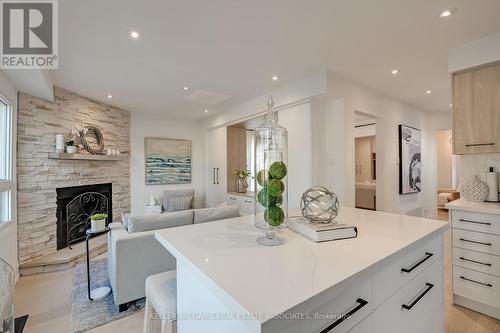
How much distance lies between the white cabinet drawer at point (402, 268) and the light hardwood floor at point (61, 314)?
130 centimetres

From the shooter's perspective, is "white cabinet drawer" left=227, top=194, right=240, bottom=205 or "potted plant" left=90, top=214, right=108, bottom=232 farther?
"white cabinet drawer" left=227, top=194, right=240, bottom=205

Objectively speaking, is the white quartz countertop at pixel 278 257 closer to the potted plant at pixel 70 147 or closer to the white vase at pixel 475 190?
the white vase at pixel 475 190

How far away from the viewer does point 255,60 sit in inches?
107

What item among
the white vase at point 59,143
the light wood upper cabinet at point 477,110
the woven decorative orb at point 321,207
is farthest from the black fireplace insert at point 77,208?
the light wood upper cabinet at point 477,110

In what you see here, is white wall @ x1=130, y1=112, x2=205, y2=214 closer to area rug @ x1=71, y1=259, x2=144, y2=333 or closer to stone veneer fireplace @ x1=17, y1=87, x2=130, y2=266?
stone veneer fireplace @ x1=17, y1=87, x2=130, y2=266

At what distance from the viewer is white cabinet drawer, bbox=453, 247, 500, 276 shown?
6.59 feet

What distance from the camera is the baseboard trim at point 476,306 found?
6.63ft

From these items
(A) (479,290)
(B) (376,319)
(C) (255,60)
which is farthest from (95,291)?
(A) (479,290)

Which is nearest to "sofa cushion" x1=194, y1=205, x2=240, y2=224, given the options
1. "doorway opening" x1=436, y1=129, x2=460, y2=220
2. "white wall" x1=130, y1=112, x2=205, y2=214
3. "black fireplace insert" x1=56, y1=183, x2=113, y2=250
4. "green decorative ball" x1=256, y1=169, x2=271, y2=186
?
"green decorative ball" x1=256, y1=169, x2=271, y2=186

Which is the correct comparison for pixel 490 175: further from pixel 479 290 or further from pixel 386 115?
pixel 386 115

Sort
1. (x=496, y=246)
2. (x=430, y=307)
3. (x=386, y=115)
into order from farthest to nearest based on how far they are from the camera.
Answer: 1. (x=386, y=115)
2. (x=496, y=246)
3. (x=430, y=307)

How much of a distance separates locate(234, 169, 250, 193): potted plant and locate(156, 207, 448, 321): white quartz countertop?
3.99 metres

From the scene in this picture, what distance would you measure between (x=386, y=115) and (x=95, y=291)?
15.9 feet

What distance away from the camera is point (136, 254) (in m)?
2.14
